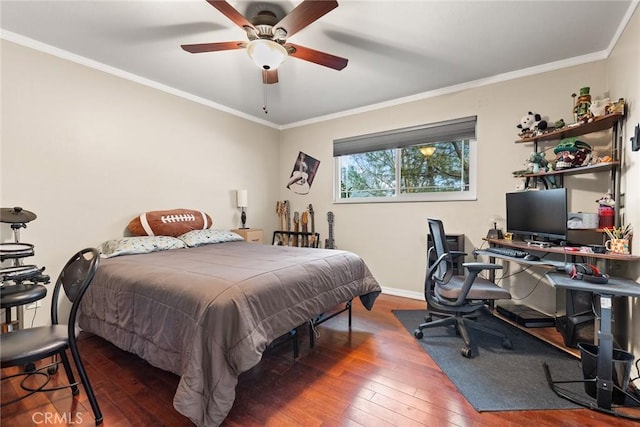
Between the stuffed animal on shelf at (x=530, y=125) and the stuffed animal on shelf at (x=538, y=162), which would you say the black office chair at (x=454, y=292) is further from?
the stuffed animal on shelf at (x=530, y=125)

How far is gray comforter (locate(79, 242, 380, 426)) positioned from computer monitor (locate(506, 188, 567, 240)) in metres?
1.66

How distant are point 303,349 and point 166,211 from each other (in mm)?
2116

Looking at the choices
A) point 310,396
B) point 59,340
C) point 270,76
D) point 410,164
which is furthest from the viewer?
point 410,164

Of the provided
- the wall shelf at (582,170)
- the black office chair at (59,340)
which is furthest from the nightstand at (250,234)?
the wall shelf at (582,170)

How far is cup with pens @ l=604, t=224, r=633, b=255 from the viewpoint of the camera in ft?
6.24

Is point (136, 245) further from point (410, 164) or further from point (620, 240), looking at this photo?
point (620, 240)

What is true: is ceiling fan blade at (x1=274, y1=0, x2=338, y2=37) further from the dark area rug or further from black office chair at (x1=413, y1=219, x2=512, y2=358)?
the dark area rug

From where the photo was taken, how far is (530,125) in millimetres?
2744

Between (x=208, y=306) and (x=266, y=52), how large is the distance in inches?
67.2

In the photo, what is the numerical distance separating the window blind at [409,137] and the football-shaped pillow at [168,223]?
2.14 metres

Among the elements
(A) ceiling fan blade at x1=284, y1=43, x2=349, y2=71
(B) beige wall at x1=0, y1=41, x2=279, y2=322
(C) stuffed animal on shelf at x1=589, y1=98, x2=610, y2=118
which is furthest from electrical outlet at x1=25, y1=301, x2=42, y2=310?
(C) stuffed animal on shelf at x1=589, y1=98, x2=610, y2=118

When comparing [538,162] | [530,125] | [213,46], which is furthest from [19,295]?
[530,125]

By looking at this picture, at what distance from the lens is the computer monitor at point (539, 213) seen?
2.22 meters

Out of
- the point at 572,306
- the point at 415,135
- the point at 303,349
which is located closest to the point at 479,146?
the point at 415,135
